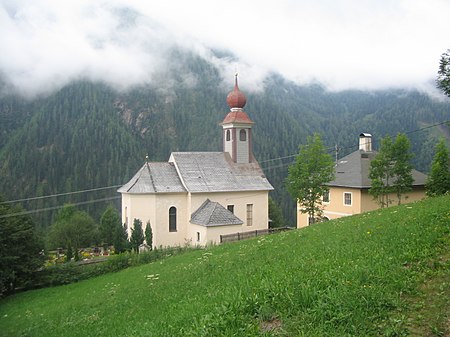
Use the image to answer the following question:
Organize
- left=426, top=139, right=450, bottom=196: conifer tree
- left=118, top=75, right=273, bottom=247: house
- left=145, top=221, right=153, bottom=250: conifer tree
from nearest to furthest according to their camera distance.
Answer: left=426, top=139, right=450, bottom=196: conifer tree < left=145, top=221, right=153, bottom=250: conifer tree < left=118, top=75, right=273, bottom=247: house

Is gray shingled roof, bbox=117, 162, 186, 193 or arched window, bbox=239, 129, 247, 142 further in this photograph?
arched window, bbox=239, 129, 247, 142

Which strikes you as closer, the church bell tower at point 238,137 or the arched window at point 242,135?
the church bell tower at point 238,137

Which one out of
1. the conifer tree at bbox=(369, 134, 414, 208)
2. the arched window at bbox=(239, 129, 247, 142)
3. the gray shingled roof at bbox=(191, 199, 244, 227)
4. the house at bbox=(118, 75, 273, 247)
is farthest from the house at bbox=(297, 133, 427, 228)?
the arched window at bbox=(239, 129, 247, 142)

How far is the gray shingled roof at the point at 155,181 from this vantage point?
1415 inches

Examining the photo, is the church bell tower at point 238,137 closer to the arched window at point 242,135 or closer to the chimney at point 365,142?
the arched window at point 242,135

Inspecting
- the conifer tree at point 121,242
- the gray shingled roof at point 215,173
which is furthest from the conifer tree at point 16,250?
the gray shingled roof at point 215,173

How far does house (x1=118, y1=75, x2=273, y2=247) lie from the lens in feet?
117

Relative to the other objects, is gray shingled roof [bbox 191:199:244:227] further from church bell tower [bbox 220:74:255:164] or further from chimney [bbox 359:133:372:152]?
chimney [bbox 359:133:372:152]

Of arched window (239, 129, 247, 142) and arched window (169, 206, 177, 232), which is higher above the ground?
arched window (239, 129, 247, 142)

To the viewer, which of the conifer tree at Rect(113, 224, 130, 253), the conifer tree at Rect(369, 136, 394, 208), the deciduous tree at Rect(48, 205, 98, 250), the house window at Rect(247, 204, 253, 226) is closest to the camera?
the conifer tree at Rect(369, 136, 394, 208)

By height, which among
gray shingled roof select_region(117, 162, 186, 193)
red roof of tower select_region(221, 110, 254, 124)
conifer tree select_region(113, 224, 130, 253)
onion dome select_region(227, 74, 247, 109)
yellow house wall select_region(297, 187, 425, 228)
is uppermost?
onion dome select_region(227, 74, 247, 109)

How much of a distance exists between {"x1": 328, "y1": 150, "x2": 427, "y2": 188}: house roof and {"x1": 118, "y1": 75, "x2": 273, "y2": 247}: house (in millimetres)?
6898

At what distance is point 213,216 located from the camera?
114ft

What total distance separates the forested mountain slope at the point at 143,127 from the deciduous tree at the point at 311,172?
78574mm
